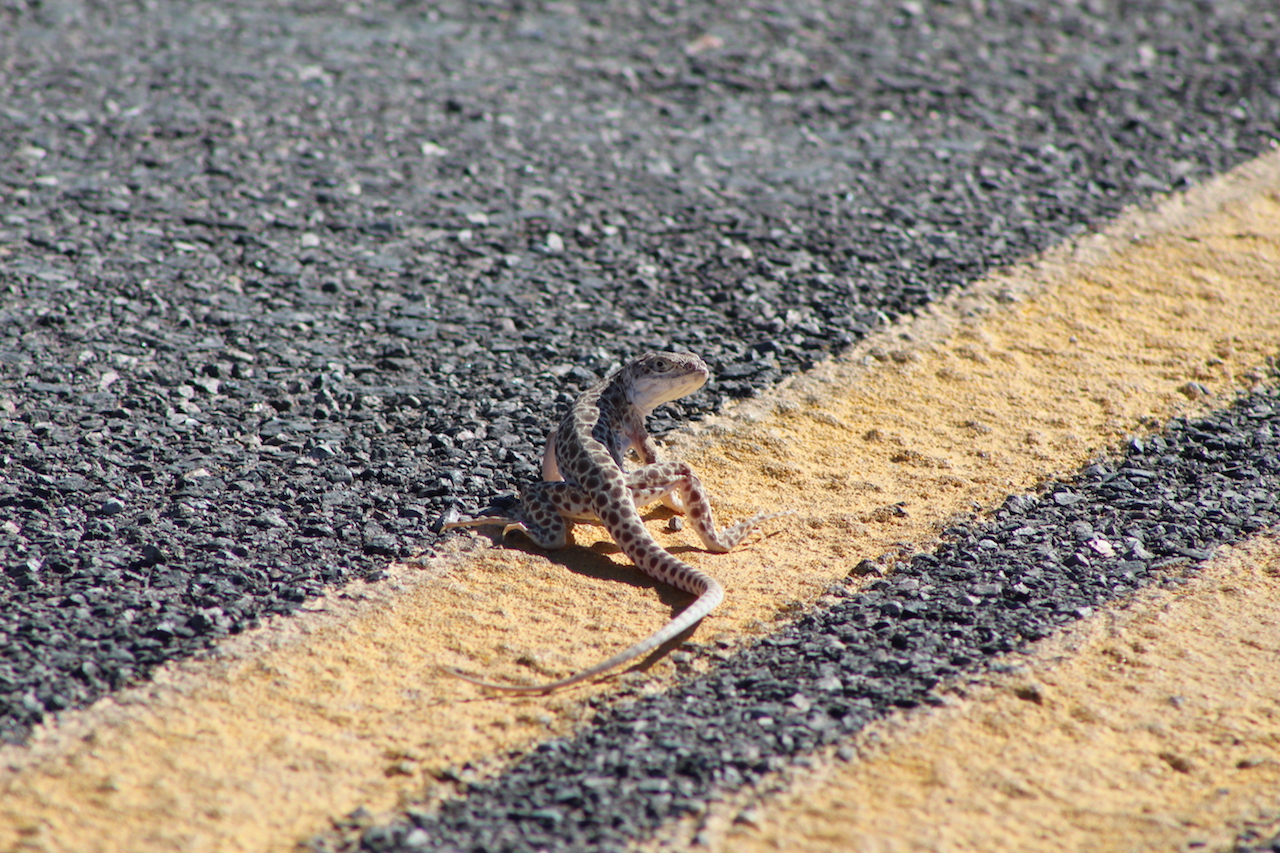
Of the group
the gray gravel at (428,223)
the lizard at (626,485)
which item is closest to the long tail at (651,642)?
the lizard at (626,485)

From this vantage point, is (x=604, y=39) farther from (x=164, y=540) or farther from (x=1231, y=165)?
(x=164, y=540)

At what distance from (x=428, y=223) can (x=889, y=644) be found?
5776mm

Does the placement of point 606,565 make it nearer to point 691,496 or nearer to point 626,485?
point 626,485

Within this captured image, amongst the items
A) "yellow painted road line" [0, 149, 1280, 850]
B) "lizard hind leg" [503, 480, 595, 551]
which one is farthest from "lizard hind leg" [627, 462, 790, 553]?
"lizard hind leg" [503, 480, 595, 551]

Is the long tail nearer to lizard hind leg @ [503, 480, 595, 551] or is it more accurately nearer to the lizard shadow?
the lizard shadow

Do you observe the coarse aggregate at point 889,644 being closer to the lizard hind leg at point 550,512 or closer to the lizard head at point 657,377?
the lizard hind leg at point 550,512

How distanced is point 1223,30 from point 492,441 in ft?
35.8

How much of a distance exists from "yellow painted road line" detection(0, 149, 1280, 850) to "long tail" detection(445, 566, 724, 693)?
0.07m

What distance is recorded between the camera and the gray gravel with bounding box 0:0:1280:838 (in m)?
6.72

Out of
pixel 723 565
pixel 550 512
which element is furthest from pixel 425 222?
pixel 723 565

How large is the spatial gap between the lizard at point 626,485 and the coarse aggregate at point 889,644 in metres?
0.59

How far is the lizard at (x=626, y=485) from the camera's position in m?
6.45

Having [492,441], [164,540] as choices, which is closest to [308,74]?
[492,441]

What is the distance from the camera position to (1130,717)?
5.45 meters
